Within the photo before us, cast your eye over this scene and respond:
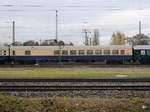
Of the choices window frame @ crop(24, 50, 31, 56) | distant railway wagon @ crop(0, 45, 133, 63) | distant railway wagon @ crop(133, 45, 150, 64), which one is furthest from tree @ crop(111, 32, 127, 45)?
window frame @ crop(24, 50, 31, 56)

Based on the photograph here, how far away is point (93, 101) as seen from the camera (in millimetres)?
10109

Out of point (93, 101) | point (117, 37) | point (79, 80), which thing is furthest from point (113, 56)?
point (117, 37)

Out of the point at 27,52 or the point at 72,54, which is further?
the point at 27,52

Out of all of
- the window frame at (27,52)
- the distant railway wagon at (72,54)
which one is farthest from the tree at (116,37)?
the window frame at (27,52)

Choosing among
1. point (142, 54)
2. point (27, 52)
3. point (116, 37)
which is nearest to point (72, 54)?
point (27, 52)

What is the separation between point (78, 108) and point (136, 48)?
3877 centimetres

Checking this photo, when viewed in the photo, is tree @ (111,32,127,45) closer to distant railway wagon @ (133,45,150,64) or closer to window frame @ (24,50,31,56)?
distant railway wagon @ (133,45,150,64)

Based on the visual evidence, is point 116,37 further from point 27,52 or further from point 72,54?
point 27,52

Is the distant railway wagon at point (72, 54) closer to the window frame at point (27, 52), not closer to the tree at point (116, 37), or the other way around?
the window frame at point (27, 52)

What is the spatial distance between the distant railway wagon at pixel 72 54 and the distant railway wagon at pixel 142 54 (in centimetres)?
91

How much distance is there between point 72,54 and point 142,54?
39.4ft

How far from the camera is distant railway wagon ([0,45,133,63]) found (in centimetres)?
4544

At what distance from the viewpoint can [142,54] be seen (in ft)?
148

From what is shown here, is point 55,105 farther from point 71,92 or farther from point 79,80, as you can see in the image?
point 79,80
